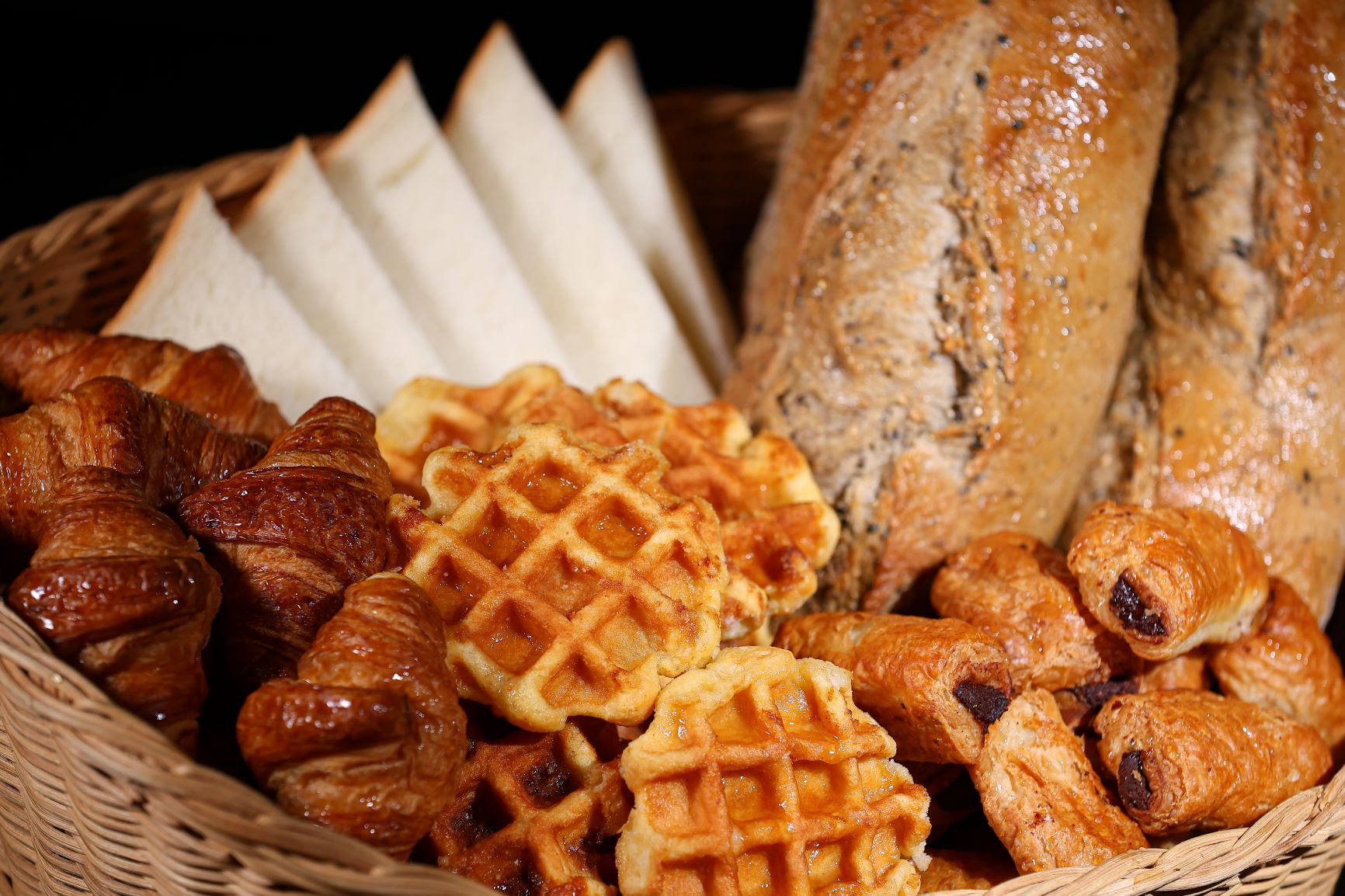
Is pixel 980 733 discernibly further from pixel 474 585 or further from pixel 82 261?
pixel 82 261

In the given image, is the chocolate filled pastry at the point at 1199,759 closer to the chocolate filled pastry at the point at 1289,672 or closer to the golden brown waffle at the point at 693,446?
the chocolate filled pastry at the point at 1289,672

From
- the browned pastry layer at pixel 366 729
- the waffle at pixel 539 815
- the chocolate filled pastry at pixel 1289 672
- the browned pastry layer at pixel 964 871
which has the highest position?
the browned pastry layer at pixel 366 729

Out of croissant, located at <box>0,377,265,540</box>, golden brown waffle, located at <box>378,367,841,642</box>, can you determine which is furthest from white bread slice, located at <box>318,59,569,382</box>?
croissant, located at <box>0,377,265,540</box>

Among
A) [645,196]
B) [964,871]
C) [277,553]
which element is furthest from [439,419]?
[645,196]

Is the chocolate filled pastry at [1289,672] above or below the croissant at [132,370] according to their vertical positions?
below

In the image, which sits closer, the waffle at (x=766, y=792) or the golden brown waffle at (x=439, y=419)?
the waffle at (x=766, y=792)

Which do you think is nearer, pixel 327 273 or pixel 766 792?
pixel 766 792

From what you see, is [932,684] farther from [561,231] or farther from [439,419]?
[561,231]

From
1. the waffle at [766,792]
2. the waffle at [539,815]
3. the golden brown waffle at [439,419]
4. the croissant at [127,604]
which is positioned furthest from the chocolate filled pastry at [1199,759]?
the croissant at [127,604]
